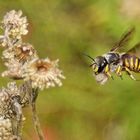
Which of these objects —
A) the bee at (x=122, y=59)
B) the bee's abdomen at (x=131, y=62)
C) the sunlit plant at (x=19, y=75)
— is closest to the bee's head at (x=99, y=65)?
the bee at (x=122, y=59)

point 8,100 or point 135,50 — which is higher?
point 135,50

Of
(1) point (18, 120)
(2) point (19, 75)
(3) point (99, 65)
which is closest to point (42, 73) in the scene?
(2) point (19, 75)

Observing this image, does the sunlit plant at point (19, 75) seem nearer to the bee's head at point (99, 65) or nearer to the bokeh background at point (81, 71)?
the bee's head at point (99, 65)

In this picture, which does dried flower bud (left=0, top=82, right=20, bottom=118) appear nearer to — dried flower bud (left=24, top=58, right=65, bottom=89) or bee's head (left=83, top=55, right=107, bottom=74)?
dried flower bud (left=24, top=58, right=65, bottom=89)

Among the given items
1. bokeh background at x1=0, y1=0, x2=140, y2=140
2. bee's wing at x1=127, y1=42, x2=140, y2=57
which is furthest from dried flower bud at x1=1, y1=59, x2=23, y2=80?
bokeh background at x1=0, y1=0, x2=140, y2=140

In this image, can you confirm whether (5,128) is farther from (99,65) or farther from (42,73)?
(99,65)

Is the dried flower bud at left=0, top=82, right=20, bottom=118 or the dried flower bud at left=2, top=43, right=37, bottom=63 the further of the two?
the dried flower bud at left=0, top=82, right=20, bottom=118
